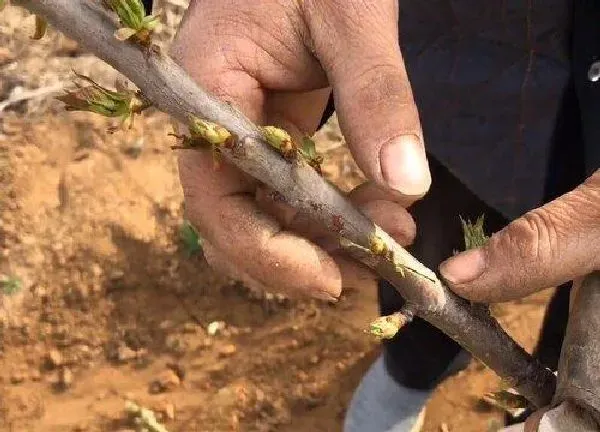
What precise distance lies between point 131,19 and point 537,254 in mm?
725

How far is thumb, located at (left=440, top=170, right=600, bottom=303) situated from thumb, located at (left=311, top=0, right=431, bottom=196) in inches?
6.0

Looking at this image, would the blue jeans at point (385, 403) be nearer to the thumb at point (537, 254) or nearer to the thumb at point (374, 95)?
the thumb at point (537, 254)

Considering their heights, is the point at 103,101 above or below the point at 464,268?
above

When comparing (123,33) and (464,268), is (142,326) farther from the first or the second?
(123,33)

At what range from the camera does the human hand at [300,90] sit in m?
1.20

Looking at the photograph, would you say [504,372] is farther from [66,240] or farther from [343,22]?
[66,240]

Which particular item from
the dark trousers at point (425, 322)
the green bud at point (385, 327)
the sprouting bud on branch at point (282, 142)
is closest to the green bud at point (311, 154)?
the sprouting bud on branch at point (282, 142)

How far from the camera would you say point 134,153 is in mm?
3412

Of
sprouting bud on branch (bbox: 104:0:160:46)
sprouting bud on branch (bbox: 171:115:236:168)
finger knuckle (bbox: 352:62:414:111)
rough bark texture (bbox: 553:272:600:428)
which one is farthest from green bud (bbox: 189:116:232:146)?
rough bark texture (bbox: 553:272:600:428)

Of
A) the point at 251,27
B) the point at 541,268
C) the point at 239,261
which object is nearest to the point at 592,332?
the point at 541,268

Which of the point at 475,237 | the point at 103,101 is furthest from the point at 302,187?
the point at 475,237

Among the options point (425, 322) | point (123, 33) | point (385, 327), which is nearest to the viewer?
point (123, 33)

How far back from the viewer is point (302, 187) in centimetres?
100

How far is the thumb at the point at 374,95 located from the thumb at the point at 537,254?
15cm
